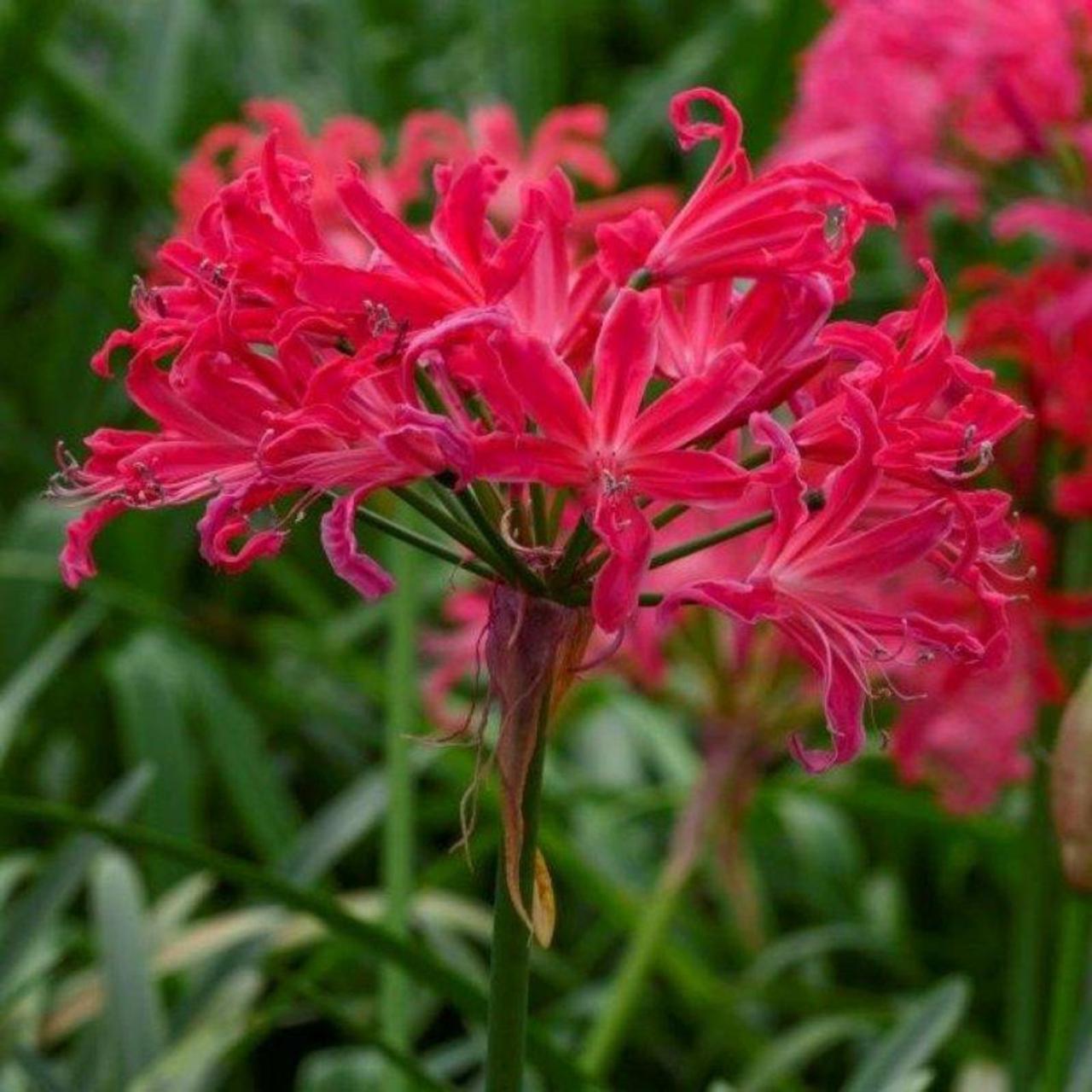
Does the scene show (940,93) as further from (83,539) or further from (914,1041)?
(83,539)

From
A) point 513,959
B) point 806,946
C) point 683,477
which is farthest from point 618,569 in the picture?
point 806,946

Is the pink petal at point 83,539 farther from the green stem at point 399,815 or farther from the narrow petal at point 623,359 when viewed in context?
the green stem at point 399,815

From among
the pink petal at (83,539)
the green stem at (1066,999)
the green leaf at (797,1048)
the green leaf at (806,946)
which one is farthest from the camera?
the green leaf at (806,946)

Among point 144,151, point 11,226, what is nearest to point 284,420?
point 144,151

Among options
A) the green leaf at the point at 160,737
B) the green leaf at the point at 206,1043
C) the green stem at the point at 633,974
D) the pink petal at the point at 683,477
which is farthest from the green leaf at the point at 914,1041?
the green leaf at the point at 160,737

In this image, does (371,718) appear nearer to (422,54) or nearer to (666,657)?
(666,657)
